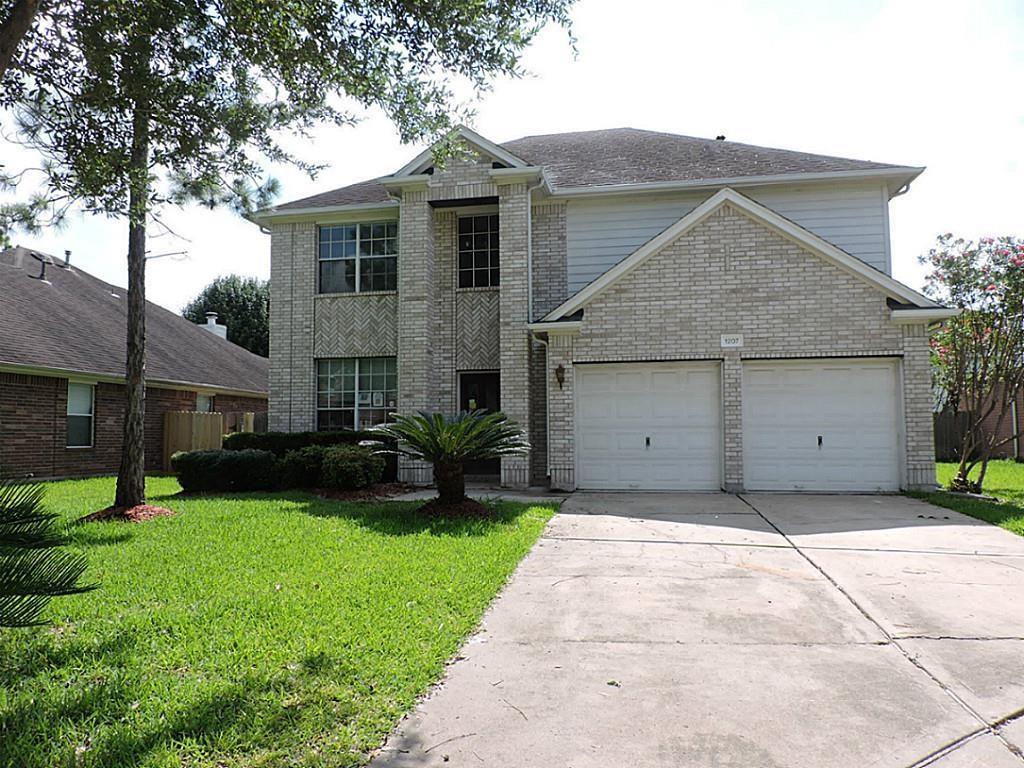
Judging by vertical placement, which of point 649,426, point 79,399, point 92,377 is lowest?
point 649,426

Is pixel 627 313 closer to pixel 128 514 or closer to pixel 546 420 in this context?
pixel 546 420

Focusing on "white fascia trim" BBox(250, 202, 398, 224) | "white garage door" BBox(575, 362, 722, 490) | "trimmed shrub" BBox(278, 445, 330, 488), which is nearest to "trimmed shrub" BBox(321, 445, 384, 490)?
"trimmed shrub" BBox(278, 445, 330, 488)

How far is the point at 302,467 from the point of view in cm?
1241

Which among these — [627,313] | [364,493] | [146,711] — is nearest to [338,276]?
[364,493]

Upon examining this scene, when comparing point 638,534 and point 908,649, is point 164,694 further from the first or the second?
point 638,534

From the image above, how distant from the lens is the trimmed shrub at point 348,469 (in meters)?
11.5

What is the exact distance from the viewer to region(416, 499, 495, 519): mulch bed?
8820 millimetres

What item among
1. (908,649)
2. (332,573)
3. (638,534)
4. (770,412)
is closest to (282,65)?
(332,573)

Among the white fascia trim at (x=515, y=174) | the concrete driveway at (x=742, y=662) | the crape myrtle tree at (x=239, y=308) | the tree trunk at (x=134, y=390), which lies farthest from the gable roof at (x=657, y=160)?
the crape myrtle tree at (x=239, y=308)

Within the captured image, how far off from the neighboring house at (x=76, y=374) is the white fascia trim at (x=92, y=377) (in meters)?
0.02

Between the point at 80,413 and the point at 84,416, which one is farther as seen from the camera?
the point at 84,416

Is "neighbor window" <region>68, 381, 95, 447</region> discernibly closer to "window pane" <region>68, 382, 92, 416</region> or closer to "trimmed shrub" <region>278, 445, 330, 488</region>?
"window pane" <region>68, 382, 92, 416</region>

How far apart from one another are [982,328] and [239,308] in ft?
123

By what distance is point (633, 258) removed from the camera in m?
12.1
